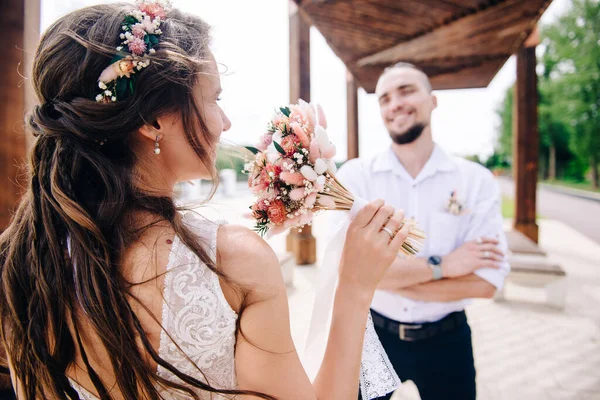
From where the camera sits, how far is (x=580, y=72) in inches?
1052

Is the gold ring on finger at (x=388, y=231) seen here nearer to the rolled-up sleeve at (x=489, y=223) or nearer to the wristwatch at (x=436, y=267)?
the wristwatch at (x=436, y=267)

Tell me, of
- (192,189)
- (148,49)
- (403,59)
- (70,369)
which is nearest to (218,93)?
(148,49)

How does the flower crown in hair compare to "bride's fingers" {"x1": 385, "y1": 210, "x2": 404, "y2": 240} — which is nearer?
the flower crown in hair

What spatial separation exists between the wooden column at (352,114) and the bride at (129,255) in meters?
8.42

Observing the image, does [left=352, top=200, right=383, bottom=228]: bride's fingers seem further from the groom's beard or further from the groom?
the groom's beard

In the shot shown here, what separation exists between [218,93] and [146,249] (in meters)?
0.47

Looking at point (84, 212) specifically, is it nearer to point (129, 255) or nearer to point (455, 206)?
point (129, 255)

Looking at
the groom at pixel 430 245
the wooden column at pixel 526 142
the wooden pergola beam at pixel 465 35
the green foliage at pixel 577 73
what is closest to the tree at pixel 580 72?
the green foliage at pixel 577 73

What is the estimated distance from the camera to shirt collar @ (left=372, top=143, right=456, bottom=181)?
206 cm

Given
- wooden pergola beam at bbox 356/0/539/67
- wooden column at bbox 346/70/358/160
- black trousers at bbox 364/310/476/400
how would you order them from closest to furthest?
black trousers at bbox 364/310/476/400
wooden pergola beam at bbox 356/0/539/67
wooden column at bbox 346/70/358/160

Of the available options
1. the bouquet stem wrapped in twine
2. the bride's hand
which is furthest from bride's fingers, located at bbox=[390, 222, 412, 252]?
the bouquet stem wrapped in twine

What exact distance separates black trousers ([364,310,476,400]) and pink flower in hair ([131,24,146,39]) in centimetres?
180

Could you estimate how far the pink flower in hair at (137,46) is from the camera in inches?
33.3

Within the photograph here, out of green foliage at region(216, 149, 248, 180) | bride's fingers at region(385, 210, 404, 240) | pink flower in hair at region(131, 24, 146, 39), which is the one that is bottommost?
bride's fingers at region(385, 210, 404, 240)
